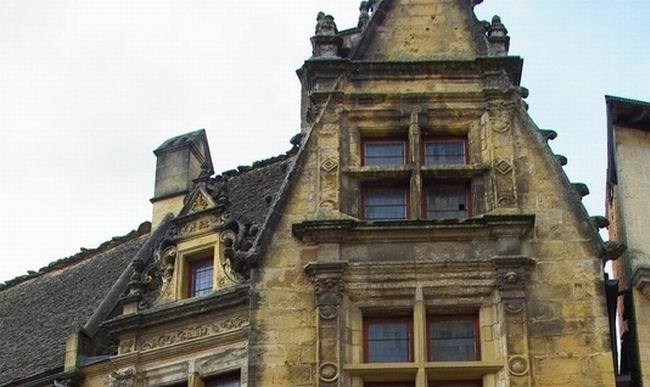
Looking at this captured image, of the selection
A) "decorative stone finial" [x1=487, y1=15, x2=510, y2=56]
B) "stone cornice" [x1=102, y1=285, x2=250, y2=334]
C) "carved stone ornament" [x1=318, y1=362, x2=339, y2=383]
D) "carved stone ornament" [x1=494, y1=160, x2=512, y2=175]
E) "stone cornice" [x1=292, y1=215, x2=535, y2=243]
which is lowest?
"carved stone ornament" [x1=318, y1=362, x2=339, y2=383]

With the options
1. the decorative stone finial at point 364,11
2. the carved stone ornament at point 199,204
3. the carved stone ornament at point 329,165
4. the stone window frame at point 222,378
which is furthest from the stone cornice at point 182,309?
the decorative stone finial at point 364,11

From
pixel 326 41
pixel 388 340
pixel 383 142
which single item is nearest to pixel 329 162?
pixel 383 142

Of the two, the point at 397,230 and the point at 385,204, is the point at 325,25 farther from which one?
the point at 397,230

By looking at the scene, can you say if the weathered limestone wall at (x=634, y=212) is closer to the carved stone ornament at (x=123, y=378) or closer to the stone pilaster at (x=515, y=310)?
the stone pilaster at (x=515, y=310)

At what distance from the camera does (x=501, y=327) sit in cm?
1753

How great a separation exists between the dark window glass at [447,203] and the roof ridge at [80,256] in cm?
795

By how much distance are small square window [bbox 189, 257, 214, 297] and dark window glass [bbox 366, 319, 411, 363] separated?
335 cm

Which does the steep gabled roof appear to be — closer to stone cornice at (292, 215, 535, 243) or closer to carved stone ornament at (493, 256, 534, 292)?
stone cornice at (292, 215, 535, 243)

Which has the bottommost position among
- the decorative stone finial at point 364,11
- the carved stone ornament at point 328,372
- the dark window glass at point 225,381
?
the carved stone ornament at point 328,372

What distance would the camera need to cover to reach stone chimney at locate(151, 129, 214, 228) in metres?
24.0

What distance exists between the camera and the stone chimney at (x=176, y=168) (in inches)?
946

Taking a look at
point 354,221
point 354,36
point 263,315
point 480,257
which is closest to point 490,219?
point 480,257

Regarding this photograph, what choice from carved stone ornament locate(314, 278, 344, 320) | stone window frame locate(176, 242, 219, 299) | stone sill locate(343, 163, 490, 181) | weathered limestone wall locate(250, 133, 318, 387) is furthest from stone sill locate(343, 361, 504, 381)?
stone window frame locate(176, 242, 219, 299)

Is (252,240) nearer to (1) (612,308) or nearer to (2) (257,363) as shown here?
(2) (257,363)
